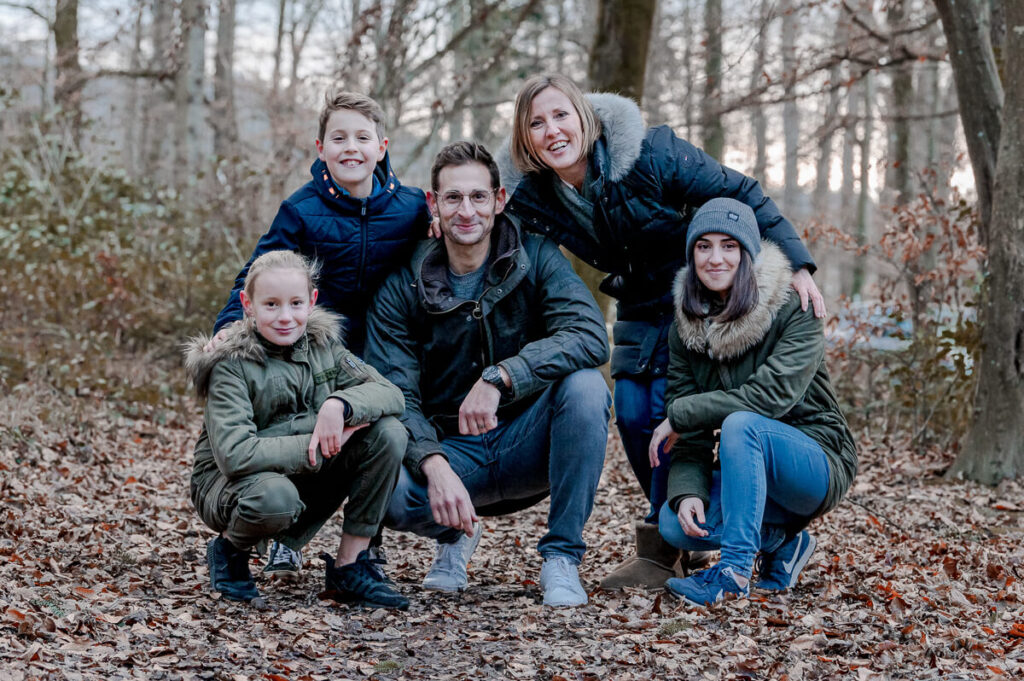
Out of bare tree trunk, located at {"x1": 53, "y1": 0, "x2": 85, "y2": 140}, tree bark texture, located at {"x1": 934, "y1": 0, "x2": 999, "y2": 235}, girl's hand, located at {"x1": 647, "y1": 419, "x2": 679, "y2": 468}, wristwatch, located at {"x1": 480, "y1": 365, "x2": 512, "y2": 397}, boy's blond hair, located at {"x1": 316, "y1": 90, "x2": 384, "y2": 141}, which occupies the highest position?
bare tree trunk, located at {"x1": 53, "y1": 0, "x2": 85, "y2": 140}

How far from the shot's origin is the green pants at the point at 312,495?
3346 mm

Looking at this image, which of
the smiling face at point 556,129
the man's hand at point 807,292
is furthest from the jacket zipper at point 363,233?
the man's hand at point 807,292

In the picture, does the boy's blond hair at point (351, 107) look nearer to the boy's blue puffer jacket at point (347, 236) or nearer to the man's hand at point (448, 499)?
the boy's blue puffer jacket at point (347, 236)

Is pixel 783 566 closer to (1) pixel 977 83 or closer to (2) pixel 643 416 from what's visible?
(2) pixel 643 416

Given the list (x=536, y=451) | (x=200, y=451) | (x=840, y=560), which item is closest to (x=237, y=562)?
(x=200, y=451)

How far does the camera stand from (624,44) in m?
8.05

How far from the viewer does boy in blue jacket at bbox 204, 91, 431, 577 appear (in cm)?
388

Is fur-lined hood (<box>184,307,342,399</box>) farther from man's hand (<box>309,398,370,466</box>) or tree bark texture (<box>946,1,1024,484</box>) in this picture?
tree bark texture (<box>946,1,1024,484</box>)

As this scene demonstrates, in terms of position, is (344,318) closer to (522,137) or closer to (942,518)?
(522,137)

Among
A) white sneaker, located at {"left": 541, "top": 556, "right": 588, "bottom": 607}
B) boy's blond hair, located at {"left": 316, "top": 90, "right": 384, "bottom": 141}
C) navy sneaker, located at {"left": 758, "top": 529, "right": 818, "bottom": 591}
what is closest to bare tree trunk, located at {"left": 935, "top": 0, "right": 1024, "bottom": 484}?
navy sneaker, located at {"left": 758, "top": 529, "right": 818, "bottom": 591}

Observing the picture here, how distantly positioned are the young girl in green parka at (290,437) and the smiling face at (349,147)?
1.42 feet

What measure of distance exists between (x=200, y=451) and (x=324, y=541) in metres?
1.32

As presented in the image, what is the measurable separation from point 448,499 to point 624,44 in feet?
18.3

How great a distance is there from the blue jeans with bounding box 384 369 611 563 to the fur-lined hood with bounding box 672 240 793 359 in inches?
16.0
